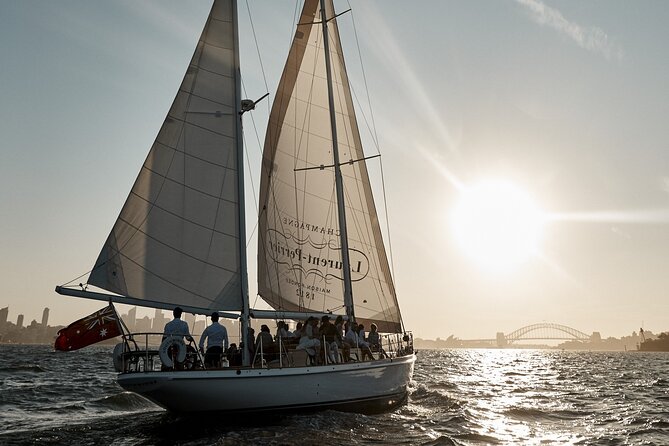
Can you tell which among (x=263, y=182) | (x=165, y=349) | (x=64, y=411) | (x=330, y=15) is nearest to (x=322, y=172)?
(x=263, y=182)

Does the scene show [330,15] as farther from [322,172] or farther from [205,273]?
[205,273]

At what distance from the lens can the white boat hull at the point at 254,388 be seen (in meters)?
12.3

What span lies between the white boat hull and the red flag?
1.17m

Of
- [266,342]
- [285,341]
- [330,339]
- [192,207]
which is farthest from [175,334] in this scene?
[330,339]

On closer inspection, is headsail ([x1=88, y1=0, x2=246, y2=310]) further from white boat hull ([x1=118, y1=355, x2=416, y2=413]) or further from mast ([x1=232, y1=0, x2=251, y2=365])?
white boat hull ([x1=118, y1=355, x2=416, y2=413])

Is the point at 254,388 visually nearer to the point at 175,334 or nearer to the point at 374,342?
the point at 175,334

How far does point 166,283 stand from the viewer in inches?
567

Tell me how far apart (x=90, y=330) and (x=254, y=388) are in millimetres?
4435

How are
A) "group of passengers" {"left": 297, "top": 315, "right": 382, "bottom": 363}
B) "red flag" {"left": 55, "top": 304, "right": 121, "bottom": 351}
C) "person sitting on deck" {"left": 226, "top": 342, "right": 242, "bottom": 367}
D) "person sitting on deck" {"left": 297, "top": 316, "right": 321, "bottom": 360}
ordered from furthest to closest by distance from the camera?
"group of passengers" {"left": 297, "top": 315, "right": 382, "bottom": 363} → "person sitting on deck" {"left": 297, "top": 316, "right": 321, "bottom": 360} → "person sitting on deck" {"left": 226, "top": 342, "right": 242, "bottom": 367} → "red flag" {"left": 55, "top": 304, "right": 121, "bottom": 351}

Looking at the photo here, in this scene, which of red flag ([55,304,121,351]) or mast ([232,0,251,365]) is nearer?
red flag ([55,304,121,351])

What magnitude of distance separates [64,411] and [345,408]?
9.94 meters

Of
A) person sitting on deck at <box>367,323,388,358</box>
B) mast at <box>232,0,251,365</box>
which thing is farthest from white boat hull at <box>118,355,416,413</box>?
person sitting on deck at <box>367,323,388,358</box>

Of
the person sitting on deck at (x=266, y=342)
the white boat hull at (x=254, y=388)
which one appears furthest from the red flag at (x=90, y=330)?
the person sitting on deck at (x=266, y=342)

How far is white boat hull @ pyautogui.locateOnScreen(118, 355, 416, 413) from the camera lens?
1234 centimetres
